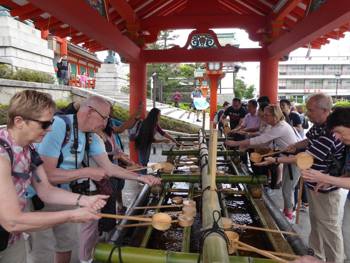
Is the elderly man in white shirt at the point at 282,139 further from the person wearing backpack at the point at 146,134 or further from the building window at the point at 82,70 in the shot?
the building window at the point at 82,70

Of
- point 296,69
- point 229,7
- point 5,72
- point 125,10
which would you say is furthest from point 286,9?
point 296,69

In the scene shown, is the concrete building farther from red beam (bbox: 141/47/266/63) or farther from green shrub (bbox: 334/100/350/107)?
red beam (bbox: 141/47/266/63)

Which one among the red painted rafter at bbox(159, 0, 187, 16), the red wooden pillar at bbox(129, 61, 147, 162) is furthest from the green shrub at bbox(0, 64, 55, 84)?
the red painted rafter at bbox(159, 0, 187, 16)

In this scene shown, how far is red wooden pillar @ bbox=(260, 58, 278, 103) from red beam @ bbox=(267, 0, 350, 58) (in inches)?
42.0

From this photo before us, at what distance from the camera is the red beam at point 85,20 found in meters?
3.14

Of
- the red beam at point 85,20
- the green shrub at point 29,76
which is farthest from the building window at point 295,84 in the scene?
the red beam at point 85,20

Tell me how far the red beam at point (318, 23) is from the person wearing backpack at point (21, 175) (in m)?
2.76

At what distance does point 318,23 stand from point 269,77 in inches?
115

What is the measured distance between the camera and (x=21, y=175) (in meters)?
1.55

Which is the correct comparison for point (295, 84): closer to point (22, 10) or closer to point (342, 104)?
point (342, 104)

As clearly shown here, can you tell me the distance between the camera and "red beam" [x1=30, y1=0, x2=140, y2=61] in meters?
3.14

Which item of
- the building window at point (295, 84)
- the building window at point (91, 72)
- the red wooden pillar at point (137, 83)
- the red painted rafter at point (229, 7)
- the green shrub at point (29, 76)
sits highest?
the building window at point (295, 84)

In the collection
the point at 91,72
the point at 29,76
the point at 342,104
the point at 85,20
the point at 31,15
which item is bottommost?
the point at 342,104

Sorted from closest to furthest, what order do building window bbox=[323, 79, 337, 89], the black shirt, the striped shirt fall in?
1. the striped shirt
2. the black shirt
3. building window bbox=[323, 79, 337, 89]
